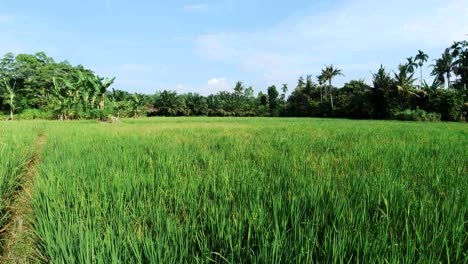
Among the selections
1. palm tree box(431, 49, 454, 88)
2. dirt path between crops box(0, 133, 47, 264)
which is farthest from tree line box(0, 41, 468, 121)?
dirt path between crops box(0, 133, 47, 264)

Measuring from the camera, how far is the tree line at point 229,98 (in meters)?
25.6

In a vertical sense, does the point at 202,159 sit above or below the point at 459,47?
below

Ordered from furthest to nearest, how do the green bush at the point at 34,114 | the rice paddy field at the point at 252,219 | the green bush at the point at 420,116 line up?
the green bush at the point at 34,114 → the green bush at the point at 420,116 → the rice paddy field at the point at 252,219

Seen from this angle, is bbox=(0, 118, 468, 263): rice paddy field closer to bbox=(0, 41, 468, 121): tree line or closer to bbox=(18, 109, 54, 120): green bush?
bbox=(0, 41, 468, 121): tree line

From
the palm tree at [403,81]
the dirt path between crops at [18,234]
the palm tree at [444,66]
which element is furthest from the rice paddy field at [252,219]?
the palm tree at [444,66]

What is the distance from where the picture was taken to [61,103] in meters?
25.6

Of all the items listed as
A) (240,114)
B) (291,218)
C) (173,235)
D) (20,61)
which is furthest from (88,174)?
(240,114)

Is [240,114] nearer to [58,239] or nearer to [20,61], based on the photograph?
[20,61]

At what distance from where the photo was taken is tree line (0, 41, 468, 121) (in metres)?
25.6

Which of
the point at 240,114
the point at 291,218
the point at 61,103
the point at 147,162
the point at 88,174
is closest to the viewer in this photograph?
the point at 291,218

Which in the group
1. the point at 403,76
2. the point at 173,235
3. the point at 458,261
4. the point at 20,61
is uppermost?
the point at 20,61

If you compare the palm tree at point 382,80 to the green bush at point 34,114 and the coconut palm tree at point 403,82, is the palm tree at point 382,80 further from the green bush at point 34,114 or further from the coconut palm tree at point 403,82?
the green bush at point 34,114

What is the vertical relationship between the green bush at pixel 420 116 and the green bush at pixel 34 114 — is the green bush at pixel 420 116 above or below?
below

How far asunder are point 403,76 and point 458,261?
31.8 meters
